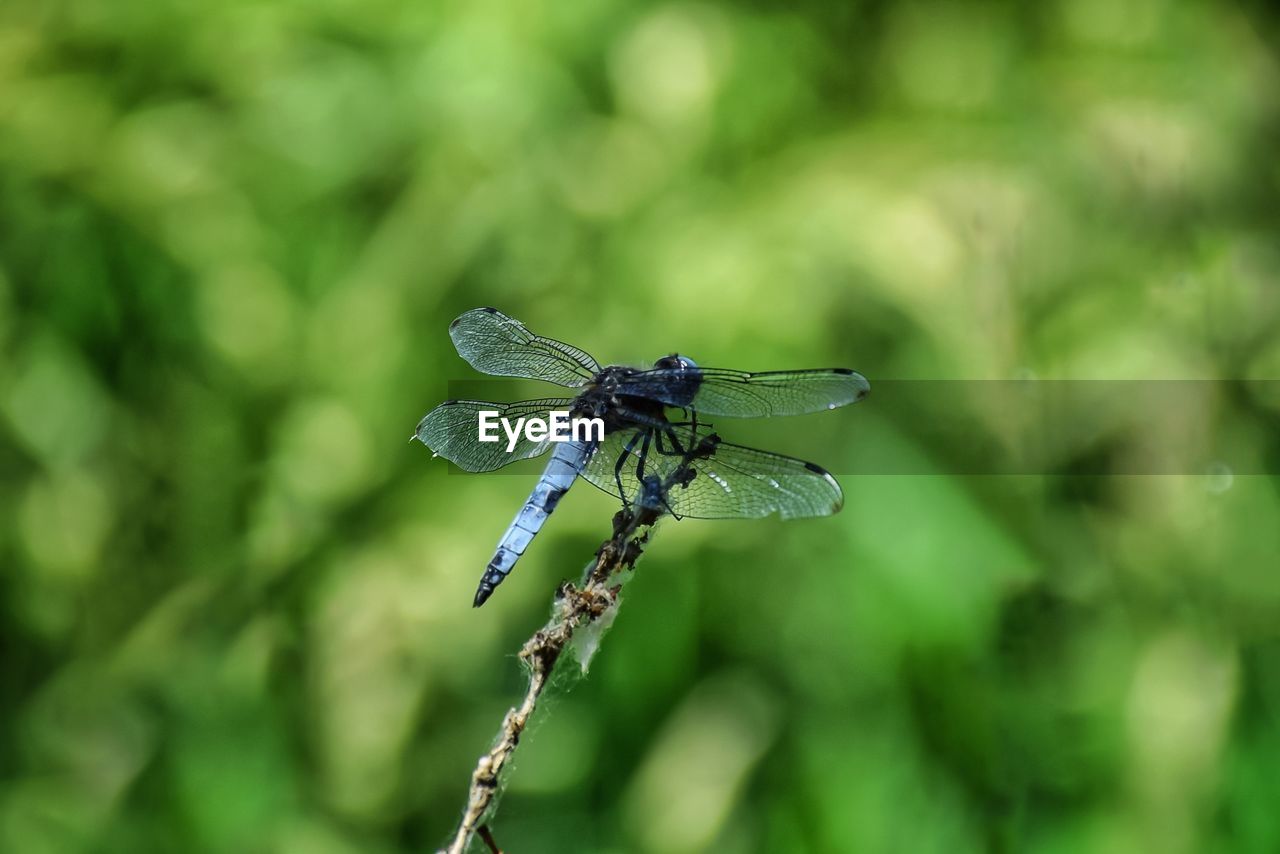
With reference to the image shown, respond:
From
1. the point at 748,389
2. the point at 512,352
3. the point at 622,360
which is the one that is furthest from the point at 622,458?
the point at 622,360

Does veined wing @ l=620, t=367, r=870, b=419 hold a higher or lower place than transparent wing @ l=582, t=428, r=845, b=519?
higher

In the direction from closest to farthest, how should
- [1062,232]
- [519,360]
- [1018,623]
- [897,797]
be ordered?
1. [519,360]
2. [897,797]
3. [1018,623]
4. [1062,232]

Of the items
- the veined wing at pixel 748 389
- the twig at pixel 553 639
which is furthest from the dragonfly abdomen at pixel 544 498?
the twig at pixel 553 639

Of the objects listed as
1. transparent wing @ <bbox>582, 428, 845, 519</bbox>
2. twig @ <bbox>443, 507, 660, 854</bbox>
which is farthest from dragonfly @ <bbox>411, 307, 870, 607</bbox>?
twig @ <bbox>443, 507, 660, 854</bbox>

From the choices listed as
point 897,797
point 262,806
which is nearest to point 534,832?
point 262,806

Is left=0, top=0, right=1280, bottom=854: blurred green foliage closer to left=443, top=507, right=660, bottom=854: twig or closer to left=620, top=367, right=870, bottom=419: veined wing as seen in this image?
left=620, top=367, right=870, bottom=419: veined wing

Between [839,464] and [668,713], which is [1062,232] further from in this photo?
[668,713]

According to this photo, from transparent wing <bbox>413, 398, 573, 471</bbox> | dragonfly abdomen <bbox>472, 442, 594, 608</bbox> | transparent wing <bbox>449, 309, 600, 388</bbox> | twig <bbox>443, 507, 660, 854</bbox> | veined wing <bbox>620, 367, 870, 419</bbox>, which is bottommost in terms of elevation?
twig <bbox>443, 507, 660, 854</bbox>
